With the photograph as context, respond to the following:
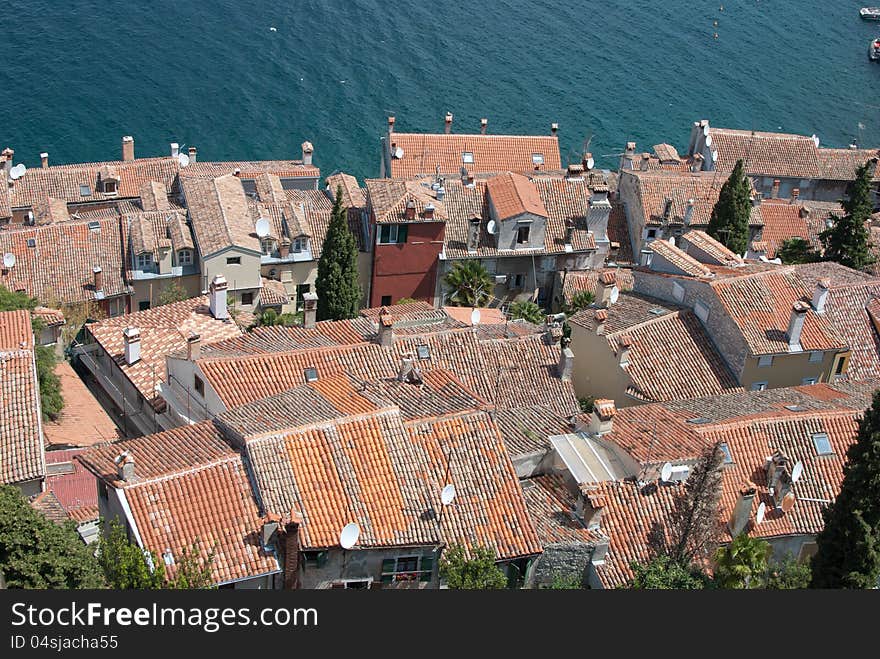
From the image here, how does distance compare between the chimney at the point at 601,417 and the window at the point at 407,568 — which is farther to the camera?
the chimney at the point at 601,417

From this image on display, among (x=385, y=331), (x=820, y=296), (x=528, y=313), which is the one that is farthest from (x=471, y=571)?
(x=528, y=313)

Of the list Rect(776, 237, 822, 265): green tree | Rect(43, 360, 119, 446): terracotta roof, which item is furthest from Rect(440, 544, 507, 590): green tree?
Rect(776, 237, 822, 265): green tree

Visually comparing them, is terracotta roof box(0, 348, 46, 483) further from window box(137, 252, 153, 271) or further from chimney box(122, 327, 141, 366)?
window box(137, 252, 153, 271)

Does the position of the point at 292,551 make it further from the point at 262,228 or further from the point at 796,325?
the point at 262,228

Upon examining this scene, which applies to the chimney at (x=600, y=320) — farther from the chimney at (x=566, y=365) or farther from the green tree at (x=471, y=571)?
the green tree at (x=471, y=571)

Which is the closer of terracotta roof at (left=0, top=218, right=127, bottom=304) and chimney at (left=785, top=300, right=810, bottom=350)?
chimney at (left=785, top=300, right=810, bottom=350)

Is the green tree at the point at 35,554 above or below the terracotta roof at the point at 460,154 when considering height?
below

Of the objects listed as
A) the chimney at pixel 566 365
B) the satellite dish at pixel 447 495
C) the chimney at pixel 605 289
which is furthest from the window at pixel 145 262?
the satellite dish at pixel 447 495
